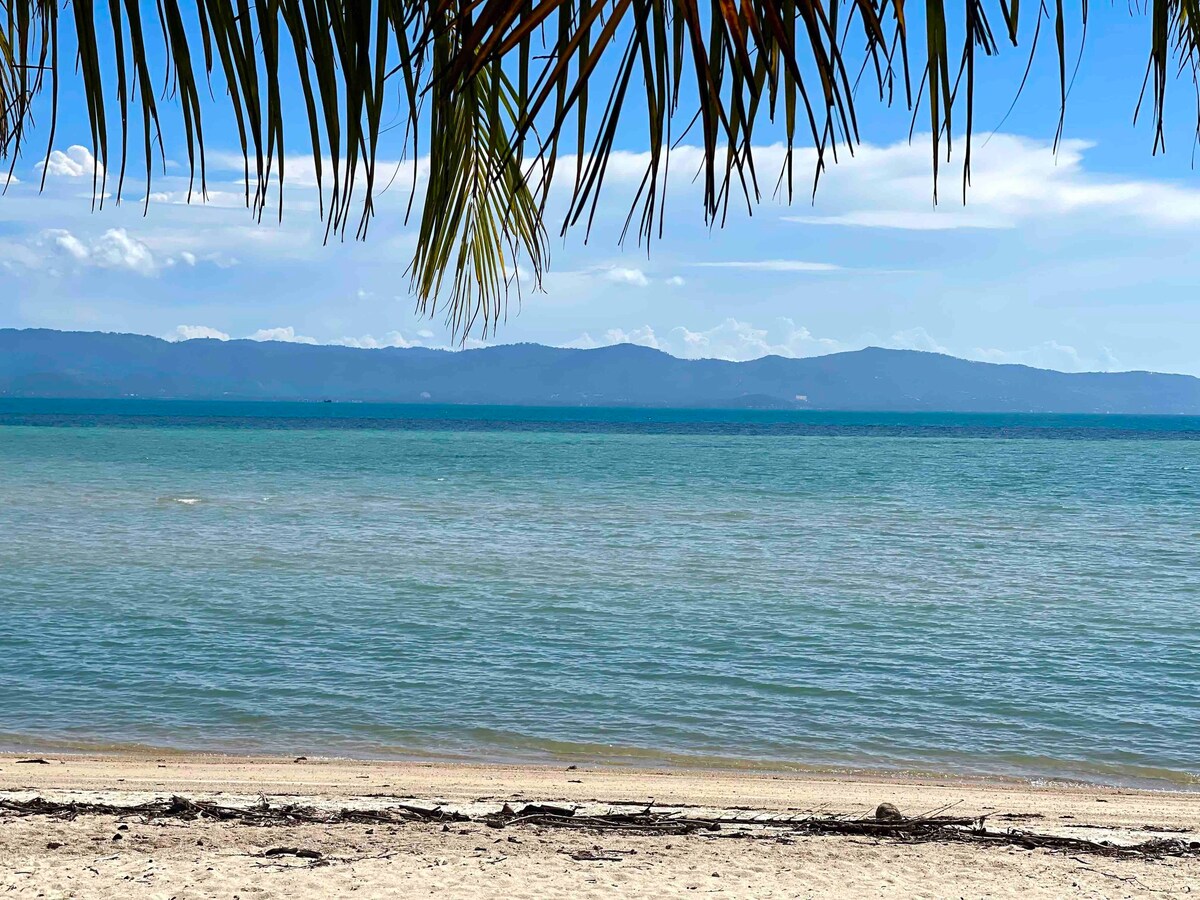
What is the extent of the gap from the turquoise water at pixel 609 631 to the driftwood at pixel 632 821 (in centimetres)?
254

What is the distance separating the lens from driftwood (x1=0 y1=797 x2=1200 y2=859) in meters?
5.28

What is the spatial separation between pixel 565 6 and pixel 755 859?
15.2 feet

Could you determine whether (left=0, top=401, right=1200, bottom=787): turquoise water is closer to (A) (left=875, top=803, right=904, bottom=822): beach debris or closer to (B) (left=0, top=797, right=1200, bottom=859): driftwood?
(A) (left=875, top=803, right=904, bottom=822): beach debris

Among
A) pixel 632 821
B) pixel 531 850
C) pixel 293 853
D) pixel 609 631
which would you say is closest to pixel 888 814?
pixel 632 821

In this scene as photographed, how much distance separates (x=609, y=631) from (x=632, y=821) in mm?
7026

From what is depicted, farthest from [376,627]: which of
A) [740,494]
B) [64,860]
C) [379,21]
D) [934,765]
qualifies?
[740,494]

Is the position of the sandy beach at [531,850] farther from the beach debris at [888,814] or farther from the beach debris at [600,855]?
the beach debris at [888,814]

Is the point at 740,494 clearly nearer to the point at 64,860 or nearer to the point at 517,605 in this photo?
the point at 517,605

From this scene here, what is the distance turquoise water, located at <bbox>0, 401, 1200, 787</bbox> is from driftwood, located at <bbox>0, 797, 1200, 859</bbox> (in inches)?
100.0

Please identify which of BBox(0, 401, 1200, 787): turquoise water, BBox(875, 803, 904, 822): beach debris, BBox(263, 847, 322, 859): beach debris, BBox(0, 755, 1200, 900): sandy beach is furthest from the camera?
BBox(0, 401, 1200, 787): turquoise water

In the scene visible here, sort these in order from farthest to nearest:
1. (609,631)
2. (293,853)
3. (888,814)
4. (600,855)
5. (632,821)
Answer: (609,631)
(888,814)
(632,821)
(600,855)
(293,853)

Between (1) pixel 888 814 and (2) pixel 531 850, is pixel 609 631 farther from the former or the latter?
(2) pixel 531 850

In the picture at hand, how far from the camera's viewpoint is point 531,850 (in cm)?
498

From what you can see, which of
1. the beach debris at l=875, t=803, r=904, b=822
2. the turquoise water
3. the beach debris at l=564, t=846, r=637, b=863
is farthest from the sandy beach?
the turquoise water
